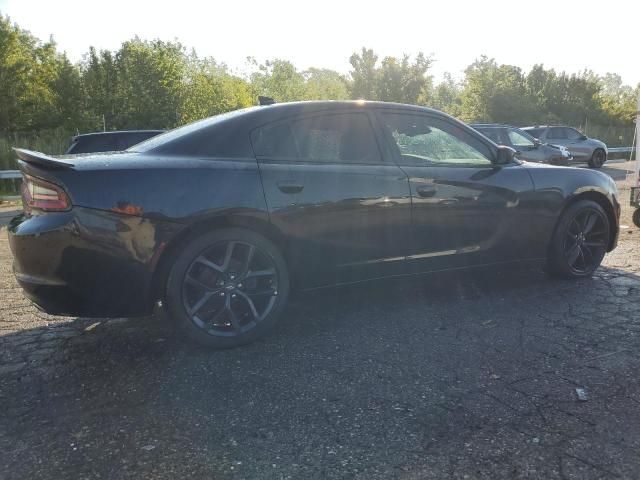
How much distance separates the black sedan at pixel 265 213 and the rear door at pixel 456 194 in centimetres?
1

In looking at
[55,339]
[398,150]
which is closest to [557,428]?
[398,150]

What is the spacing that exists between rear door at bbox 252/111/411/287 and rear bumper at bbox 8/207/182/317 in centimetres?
82

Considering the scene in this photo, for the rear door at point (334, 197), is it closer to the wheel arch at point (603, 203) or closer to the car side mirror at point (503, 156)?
the car side mirror at point (503, 156)

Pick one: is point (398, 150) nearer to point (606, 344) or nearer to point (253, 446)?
point (606, 344)

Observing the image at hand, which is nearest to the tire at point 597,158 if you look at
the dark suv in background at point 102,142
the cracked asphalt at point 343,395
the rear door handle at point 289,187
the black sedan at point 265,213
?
the dark suv in background at point 102,142

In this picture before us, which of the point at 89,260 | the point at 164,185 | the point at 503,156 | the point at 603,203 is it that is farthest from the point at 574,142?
the point at 89,260

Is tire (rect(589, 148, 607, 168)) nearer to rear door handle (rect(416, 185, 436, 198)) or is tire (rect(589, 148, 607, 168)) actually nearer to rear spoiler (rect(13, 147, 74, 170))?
rear door handle (rect(416, 185, 436, 198))

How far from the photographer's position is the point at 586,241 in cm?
495

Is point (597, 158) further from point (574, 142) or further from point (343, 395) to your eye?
point (343, 395)

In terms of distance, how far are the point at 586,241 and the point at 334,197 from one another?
2.68 m

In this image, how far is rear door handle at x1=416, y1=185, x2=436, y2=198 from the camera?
13.1ft

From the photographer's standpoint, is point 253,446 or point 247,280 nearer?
point 253,446

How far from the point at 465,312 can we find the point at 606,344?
0.99 m

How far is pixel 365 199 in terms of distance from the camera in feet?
12.4
